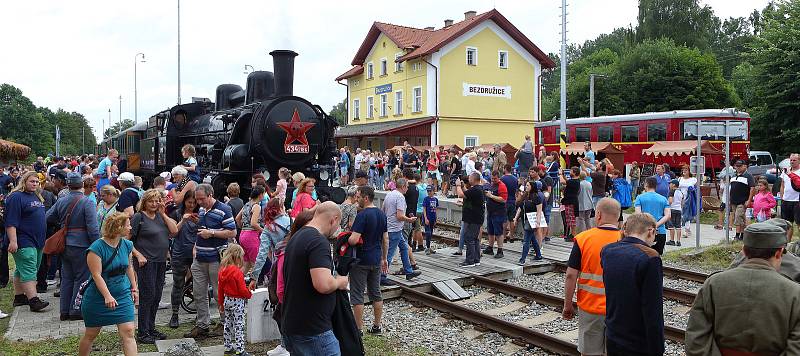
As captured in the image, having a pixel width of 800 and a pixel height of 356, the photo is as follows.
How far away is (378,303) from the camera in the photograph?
7688mm

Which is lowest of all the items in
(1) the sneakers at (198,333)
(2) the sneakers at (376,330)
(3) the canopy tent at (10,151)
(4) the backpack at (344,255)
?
(2) the sneakers at (376,330)

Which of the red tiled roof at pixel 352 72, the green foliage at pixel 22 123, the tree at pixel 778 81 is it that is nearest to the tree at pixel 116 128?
the green foliage at pixel 22 123

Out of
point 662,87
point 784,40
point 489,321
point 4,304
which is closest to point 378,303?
point 489,321

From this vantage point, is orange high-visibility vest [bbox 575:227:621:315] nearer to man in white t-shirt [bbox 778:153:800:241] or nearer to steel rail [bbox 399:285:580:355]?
steel rail [bbox 399:285:580:355]

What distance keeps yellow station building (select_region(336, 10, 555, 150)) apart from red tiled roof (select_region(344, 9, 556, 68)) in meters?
0.06

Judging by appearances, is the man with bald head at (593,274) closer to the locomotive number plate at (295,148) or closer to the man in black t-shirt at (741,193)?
the locomotive number plate at (295,148)

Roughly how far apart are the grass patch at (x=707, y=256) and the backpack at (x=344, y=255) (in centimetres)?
768

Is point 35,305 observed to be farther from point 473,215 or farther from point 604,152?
point 604,152

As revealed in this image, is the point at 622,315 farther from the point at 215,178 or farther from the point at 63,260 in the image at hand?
the point at 215,178

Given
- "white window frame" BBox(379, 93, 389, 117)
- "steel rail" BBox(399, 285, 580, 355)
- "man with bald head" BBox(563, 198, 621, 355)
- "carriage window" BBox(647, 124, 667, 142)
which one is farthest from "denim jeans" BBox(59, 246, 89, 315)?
"white window frame" BBox(379, 93, 389, 117)

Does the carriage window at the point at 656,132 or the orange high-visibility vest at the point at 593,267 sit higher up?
the carriage window at the point at 656,132

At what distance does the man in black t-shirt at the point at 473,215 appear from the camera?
10789 millimetres

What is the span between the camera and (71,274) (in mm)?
7938

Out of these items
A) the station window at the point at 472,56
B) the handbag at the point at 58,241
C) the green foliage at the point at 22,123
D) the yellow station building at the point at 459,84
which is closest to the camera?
the handbag at the point at 58,241
